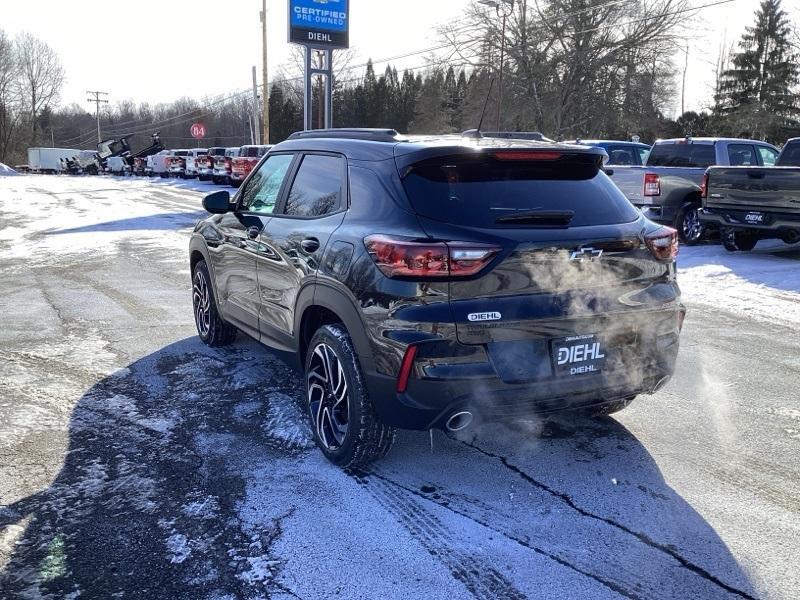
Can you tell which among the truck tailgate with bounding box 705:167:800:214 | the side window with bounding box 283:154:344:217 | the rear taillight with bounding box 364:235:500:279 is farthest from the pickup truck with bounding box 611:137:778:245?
the rear taillight with bounding box 364:235:500:279

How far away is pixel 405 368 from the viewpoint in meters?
3.18

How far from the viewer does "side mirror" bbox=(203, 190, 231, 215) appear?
5.08 metres

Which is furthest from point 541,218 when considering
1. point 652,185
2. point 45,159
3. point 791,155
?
point 45,159

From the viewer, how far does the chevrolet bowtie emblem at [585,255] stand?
131 inches

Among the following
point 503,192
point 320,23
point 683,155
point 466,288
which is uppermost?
point 320,23

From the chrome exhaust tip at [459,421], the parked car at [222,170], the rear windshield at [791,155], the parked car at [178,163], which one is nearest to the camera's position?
the chrome exhaust tip at [459,421]

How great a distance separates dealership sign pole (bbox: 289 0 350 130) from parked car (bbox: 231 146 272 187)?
477 cm

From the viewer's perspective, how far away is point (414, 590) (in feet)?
8.82

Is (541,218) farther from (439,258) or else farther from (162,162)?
(162,162)

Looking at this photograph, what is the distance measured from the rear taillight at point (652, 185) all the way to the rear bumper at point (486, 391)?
33.0ft

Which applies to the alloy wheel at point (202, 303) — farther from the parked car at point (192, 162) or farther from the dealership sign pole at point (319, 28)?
the parked car at point (192, 162)

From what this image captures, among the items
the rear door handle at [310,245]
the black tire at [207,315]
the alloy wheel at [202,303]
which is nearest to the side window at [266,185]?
the rear door handle at [310,245]

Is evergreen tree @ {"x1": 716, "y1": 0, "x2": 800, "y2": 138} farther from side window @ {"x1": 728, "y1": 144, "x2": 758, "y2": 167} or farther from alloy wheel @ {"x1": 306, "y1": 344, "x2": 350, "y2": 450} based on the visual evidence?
alloy wheel @ {"x1": 306, "y1": 344, "x2": 350, "y2": 450}

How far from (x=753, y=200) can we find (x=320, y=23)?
59.8 feet
